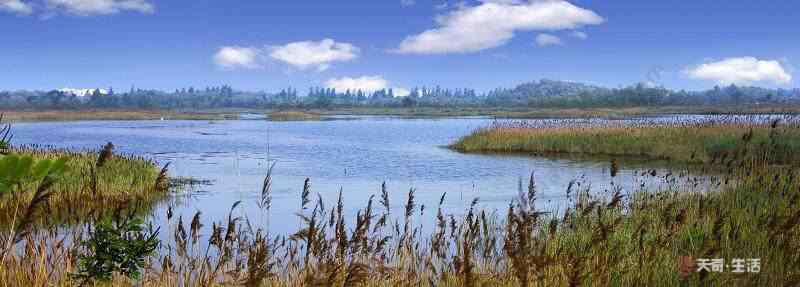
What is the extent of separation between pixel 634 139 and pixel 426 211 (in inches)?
950

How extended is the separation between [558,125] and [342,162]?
16.6 metres

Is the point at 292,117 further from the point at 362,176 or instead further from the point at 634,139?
the point at 362,176

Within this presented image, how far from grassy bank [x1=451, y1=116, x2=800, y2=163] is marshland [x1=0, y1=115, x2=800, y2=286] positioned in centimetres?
13

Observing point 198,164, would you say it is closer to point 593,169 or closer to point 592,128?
point 593,169

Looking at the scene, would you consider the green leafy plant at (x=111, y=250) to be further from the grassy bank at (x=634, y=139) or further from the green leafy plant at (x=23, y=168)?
the grassy bank at (x=634, y=139)

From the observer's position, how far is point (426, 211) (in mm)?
18438

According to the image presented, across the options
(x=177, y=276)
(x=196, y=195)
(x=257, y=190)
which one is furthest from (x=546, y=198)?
(x=177, y=276)

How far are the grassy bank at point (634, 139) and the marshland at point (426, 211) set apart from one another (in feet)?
0.43

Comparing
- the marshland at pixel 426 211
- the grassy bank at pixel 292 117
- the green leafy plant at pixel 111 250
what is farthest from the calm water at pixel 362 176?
the grassy bank at pixel 292 117

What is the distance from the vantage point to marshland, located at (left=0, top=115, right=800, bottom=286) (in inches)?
270

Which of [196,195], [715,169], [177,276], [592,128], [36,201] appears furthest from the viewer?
[592,128]

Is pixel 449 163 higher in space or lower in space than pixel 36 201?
lower

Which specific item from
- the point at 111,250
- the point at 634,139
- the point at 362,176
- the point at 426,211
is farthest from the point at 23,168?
the point at 634,139

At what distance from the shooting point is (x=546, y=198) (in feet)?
69.9
